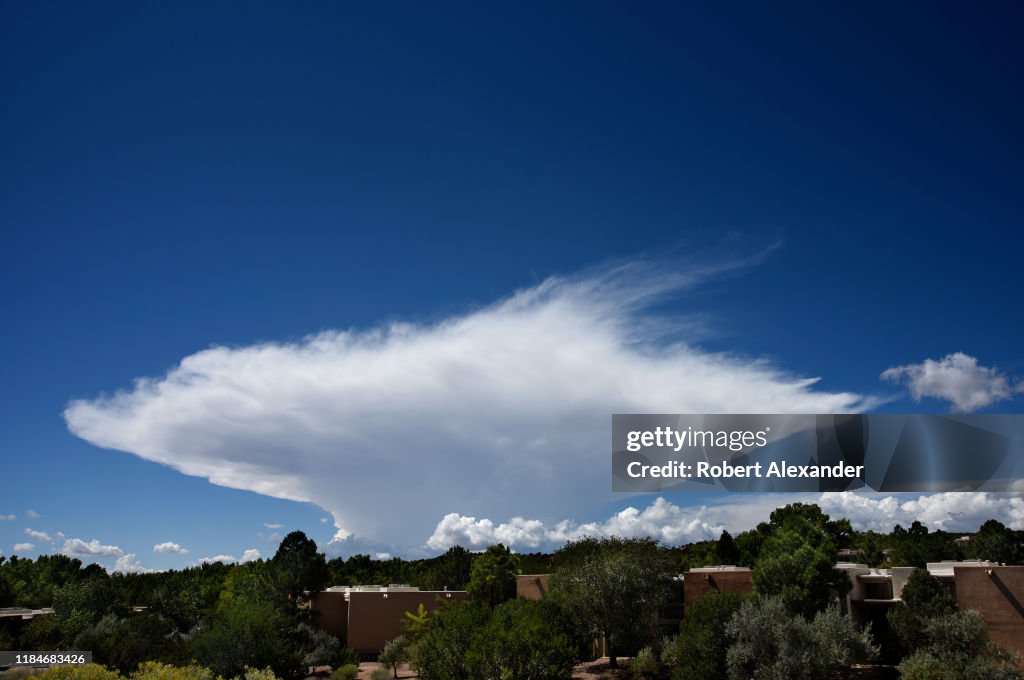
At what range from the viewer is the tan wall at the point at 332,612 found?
155ft

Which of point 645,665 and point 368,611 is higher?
point 368,611

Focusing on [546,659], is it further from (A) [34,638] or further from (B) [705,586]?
(A) [34,638]

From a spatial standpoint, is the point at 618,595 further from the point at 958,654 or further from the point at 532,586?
the point at 958,654

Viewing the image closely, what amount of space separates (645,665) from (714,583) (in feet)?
17.7

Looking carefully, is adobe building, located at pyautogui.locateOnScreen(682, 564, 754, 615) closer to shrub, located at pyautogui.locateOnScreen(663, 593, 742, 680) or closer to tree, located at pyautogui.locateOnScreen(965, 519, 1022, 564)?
shrub, located at pyautogui.locateOnScreen(663, 593, 742, 680)

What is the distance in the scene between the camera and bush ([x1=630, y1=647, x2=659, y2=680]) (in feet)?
111

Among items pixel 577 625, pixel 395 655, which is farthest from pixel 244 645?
pixel 577 625

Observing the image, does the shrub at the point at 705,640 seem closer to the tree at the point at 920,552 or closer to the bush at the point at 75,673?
the bush at the point at 75,673

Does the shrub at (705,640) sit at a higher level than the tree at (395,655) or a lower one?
higher

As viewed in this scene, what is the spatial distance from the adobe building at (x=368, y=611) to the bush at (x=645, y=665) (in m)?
15.3

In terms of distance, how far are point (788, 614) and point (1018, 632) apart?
8.69 metres

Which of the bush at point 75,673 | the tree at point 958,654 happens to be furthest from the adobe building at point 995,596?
the bush at point 75,673

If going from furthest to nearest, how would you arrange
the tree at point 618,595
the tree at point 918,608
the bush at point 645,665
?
the tree at point 618,595 < the bush at point 645,665 < the tree at point 918,608

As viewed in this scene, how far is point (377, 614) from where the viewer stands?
4669 cm
